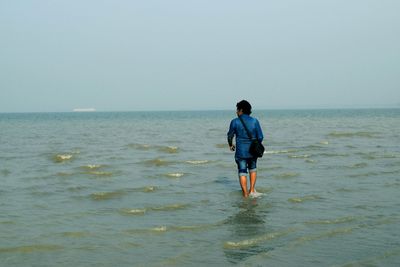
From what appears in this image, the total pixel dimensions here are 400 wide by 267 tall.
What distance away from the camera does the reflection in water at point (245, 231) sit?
5355 mm

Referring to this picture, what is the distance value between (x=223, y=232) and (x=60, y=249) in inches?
83.1

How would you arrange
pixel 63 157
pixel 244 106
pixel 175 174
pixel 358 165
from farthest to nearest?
pixel 63 157 < pixel 358 165 < pixel 175 174 < pixel 244 106

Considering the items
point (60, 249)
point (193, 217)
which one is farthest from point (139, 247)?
point (193, 217)

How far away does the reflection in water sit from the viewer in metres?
5.36

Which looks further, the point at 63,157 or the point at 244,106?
the point at 63,157

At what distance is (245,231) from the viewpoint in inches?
250

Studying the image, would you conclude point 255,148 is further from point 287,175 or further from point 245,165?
point 287,175

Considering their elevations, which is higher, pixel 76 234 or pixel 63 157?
pixel 63 157

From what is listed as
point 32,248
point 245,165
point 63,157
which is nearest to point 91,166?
point 63,157

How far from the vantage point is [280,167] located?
1345 centimetres

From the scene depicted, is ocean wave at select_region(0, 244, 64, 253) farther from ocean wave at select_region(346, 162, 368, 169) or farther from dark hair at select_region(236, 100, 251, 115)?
ocean wave at select_region(346, 162, 368, 169)

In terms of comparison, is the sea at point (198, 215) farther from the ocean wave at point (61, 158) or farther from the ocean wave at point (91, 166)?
the ocean wave at point (61, 158)

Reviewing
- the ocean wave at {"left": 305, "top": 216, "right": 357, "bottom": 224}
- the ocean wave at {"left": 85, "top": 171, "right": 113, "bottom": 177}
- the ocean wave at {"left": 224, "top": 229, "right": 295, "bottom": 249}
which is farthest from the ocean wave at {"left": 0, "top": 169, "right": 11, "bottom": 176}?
the ocean wave at {"left": 305, "top": 216, "right": 357, "bottom": 224}

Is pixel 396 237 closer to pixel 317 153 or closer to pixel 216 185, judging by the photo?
pixel 216 185
